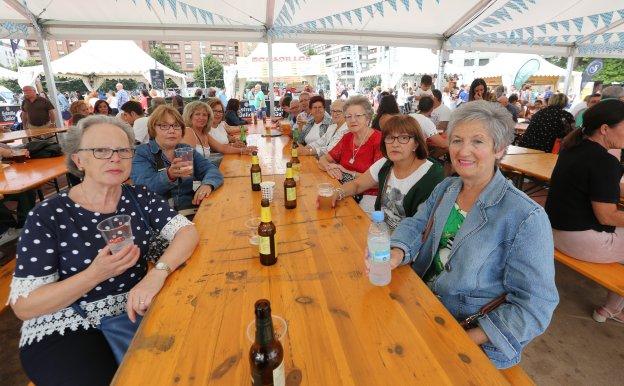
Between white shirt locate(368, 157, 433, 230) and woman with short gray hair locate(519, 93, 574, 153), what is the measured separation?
371 centimetres

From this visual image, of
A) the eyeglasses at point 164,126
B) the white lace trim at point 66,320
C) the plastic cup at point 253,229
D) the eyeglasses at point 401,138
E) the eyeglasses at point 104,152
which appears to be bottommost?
the white lace trim at point 66,320

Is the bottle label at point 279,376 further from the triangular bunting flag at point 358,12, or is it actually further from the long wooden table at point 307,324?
the triangular bunting flag at point 358,12

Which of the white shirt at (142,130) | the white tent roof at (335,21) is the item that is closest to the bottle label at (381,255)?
the white shirt at (142,130)

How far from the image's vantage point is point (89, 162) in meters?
1.59

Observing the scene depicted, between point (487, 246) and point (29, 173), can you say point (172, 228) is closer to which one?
point (487, 246)

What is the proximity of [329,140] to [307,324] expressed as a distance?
3.55 meters

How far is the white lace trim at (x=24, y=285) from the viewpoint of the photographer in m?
1.28

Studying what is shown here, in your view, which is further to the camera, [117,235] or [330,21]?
[330,21]

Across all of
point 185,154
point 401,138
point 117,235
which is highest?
point 401,138

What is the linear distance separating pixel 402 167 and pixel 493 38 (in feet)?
25.1

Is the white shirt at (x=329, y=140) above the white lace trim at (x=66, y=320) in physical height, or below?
above

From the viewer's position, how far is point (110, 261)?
4.19 feet

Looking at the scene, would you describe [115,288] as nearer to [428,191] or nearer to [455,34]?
[428,191]

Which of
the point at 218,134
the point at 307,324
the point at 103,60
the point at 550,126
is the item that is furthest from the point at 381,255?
the point at 103,60
